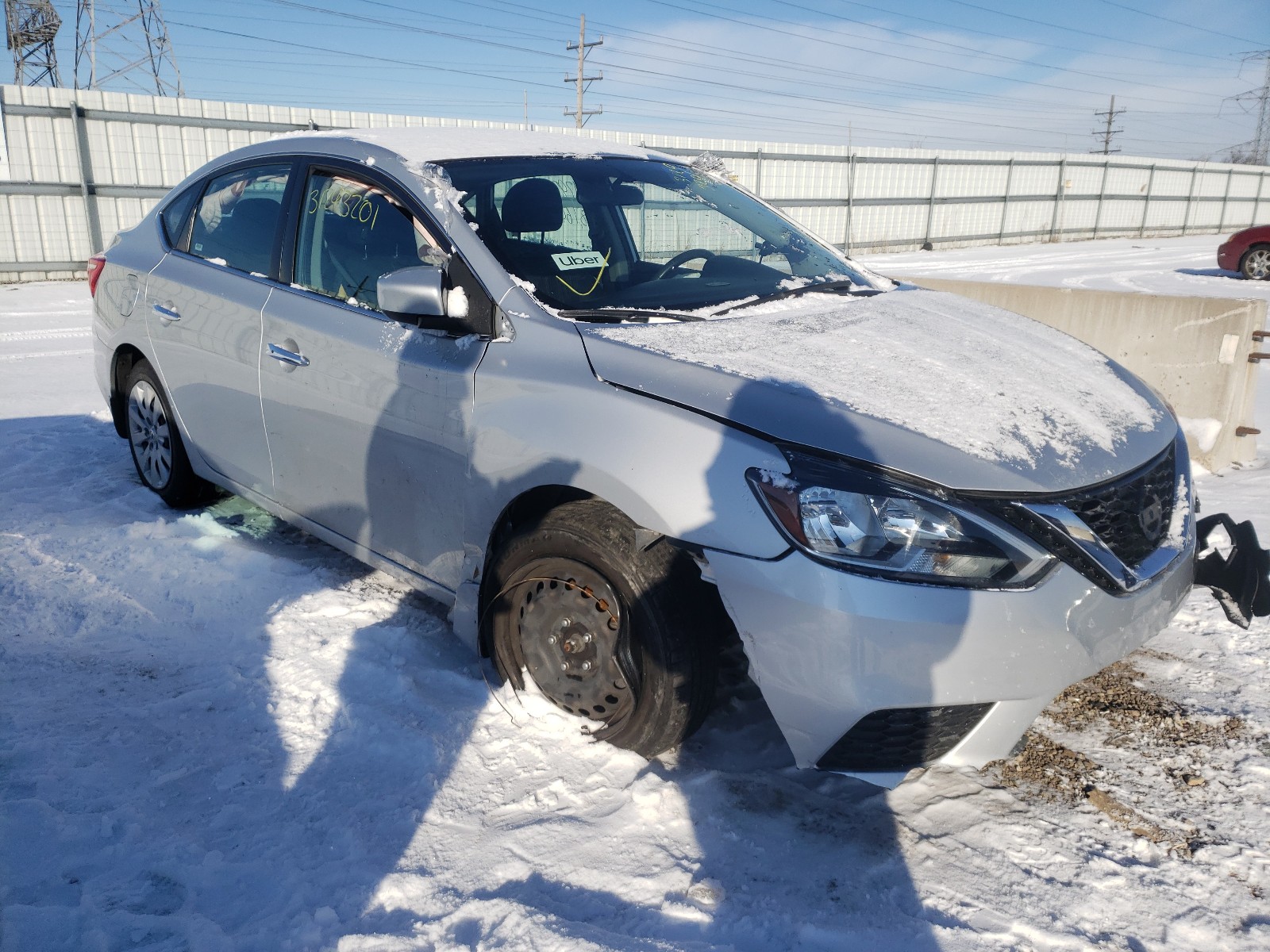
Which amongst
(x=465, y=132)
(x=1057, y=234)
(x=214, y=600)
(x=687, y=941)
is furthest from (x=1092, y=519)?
(x=1057, y=234)

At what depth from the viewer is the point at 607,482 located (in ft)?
7.76

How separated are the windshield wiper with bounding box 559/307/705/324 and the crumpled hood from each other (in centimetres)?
7

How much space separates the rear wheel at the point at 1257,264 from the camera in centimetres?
1812

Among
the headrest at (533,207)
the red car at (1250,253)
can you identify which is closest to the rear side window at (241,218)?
the headrest at (533,207)

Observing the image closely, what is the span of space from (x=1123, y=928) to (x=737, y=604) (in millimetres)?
1108

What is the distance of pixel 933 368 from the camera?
2.56 m

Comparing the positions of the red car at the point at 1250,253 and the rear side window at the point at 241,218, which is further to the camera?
the red car at the point at 1250,253

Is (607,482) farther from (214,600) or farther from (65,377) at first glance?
(65,377)

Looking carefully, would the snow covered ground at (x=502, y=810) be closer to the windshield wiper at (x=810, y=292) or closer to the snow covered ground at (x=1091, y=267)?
the windshield wiper at (x=810, y=292)

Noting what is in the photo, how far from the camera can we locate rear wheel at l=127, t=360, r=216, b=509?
14.0 ft

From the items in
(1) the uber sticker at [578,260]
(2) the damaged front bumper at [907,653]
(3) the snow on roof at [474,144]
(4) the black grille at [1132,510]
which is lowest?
(2) the damaged front bumper at [907,653]

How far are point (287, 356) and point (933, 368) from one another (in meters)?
2.20

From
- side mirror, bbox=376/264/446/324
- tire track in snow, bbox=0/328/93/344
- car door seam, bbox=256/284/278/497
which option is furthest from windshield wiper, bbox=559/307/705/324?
tire track in snow, bbox=0/328/93/344

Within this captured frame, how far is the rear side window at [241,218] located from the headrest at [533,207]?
41.9 inches
